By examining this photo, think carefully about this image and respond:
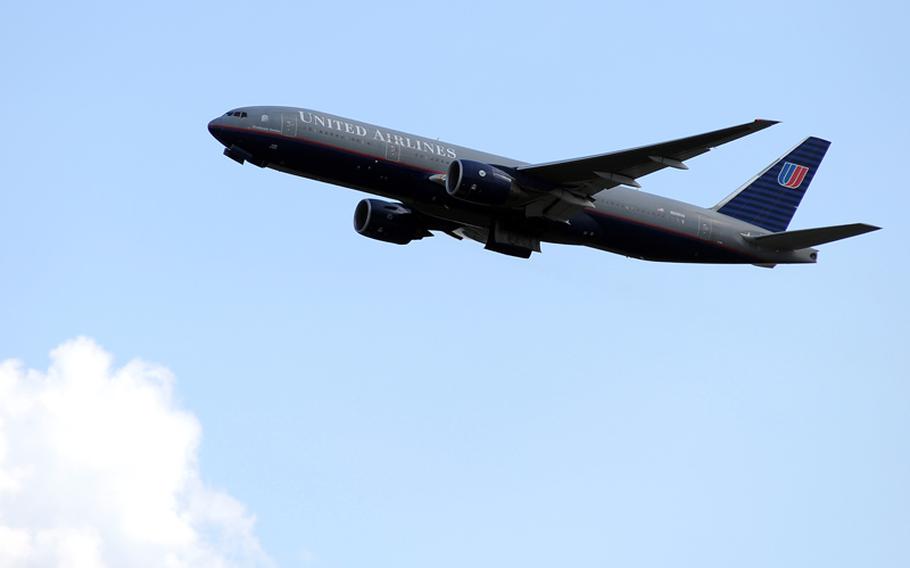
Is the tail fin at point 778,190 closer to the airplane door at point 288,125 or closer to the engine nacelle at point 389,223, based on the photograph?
the engine nacelle at point 389,223

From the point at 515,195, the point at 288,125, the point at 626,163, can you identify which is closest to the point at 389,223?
the point at 515,195

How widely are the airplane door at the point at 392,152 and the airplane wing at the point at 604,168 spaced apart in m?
4.56

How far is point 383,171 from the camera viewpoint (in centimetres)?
4891

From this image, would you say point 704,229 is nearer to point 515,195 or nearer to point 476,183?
point 515,195

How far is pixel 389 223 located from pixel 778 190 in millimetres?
17877

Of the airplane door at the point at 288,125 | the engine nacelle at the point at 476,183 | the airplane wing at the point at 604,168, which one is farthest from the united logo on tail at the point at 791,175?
the airplane door at the point at 288,125

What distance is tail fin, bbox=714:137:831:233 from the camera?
57.8 metres

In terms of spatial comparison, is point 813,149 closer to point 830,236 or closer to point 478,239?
point 830,236

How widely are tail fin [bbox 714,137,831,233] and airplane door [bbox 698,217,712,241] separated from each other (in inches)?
99.7

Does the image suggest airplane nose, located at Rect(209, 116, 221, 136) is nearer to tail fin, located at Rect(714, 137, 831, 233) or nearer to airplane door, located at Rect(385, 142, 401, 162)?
airplane door, located at Rect(385, 142, 401, 162)

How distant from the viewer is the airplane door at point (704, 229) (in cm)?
5481

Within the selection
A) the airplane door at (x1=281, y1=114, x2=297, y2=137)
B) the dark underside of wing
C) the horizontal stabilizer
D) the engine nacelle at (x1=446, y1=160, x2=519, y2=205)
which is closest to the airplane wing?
the dark underside of wing

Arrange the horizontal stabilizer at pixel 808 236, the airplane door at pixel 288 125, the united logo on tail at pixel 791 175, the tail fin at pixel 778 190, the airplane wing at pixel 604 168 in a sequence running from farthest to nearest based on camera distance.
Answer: the united logo on tail at pixel 791 175
the tail fin at pixel 778 190
the horizontal stabilizer at pixel 808 236
the airplane door at pixel 288 125
the airplane wing at pixel 604 168

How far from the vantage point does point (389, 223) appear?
179ft
